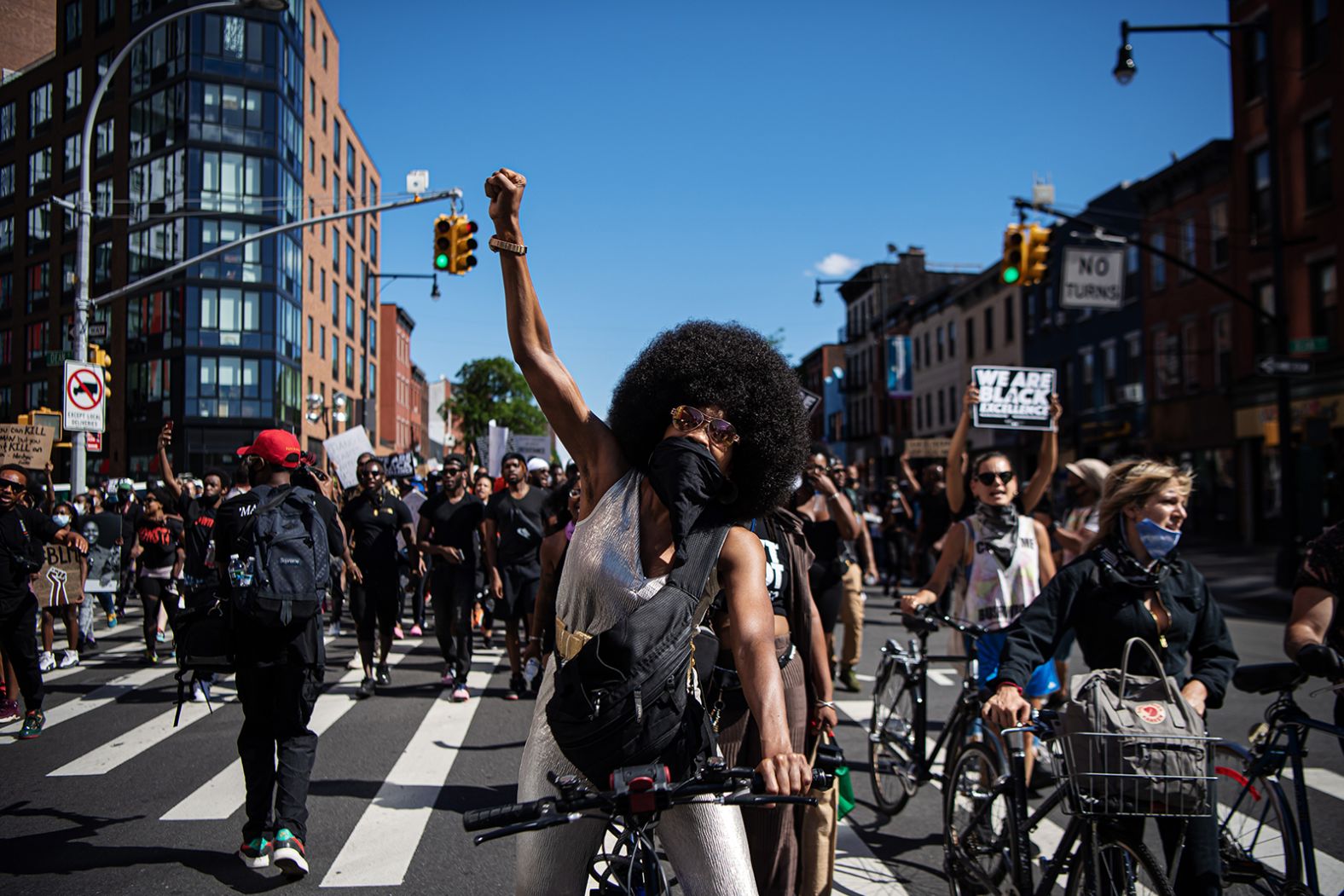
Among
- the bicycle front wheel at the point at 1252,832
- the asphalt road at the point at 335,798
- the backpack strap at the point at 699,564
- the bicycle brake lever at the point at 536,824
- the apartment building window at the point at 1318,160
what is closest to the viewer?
the bicycle brake lever at the point at 536,824

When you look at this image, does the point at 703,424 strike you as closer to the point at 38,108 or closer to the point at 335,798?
the point at 335,798

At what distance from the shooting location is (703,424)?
2.75 meters

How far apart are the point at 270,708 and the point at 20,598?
354 cm

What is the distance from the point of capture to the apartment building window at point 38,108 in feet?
43.2

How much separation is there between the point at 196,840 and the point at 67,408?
393 inches

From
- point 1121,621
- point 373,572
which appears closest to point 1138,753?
point 1121,621

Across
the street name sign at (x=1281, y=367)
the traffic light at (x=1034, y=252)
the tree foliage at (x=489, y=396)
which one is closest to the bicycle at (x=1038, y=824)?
the traffic light at (x=1034, y=252)

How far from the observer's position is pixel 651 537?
8.48ft

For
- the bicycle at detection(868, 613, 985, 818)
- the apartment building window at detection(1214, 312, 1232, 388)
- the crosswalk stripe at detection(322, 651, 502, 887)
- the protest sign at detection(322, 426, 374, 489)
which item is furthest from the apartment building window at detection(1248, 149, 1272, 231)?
the crosswalk stripe at detection(322, 651, 502, 887)

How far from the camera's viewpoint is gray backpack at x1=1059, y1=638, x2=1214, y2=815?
2947 millimetres

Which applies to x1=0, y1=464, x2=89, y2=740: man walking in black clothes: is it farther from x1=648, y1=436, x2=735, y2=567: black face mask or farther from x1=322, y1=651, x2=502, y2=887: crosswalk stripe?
x1=648, y1=436, x2=735, y2=567: black face mask

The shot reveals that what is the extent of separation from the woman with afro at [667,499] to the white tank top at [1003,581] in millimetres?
3127

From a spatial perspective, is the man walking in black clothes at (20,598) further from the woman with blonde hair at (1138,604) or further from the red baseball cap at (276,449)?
the woman with blonde hair at (1138,604)

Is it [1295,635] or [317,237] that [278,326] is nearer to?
[317,237]
